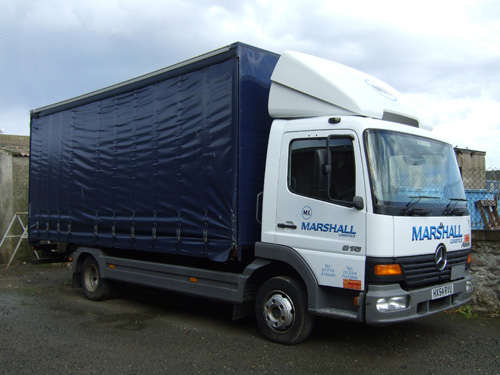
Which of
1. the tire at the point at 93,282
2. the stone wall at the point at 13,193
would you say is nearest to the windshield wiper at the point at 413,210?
the tire at the point at 93,282

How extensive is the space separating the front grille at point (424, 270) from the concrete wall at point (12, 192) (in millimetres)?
11543

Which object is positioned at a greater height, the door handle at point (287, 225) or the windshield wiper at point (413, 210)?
the windshield wiper at point (413, 210)

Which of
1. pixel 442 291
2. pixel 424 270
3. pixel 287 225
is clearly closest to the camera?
pixel 424 270

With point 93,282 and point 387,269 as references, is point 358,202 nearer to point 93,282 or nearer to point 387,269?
point 387,269

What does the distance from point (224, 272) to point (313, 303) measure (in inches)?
56.3

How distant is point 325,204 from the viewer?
207 inches

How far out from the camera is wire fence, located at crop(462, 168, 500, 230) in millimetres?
7648

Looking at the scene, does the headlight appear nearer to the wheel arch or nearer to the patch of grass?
the wheel arch

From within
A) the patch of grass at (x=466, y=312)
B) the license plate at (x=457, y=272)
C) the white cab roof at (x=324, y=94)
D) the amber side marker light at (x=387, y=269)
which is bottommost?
the patch of grass at (x=466, y=312)

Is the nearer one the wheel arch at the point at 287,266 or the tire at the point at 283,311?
the wheel arch at the point at 287,266

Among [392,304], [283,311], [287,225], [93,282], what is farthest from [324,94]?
[93,282]

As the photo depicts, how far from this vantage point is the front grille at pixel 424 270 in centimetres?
500

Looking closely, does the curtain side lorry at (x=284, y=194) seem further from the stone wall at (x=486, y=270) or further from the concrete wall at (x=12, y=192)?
the concrete wall at (x=12, y=192)

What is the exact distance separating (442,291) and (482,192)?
3652mm
